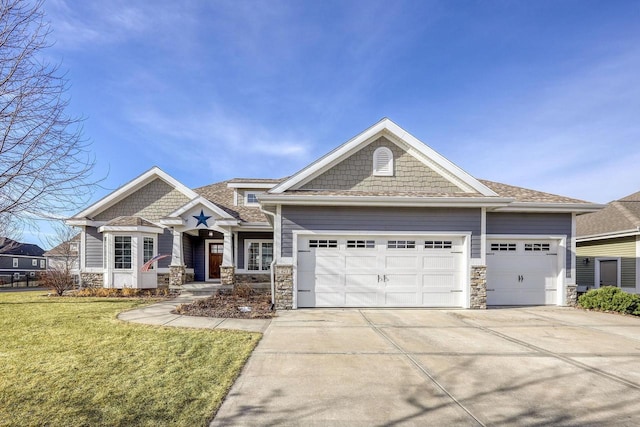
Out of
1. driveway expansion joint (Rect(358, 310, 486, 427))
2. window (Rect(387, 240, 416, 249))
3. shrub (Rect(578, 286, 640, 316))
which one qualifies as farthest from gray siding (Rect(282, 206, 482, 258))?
shrub (Rect(578, 286, 640, 316))

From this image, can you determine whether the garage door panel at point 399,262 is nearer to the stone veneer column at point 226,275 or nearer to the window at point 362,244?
the window at point 362,244

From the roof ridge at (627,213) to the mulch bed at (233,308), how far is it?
15.2 meters

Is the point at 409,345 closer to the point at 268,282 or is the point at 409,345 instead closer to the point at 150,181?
the point at 268,282

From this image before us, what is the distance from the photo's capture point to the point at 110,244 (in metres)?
14.9

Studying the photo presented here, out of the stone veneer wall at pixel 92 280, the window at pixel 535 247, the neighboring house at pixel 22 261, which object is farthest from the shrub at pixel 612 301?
the neighboring house at pixel 22 261

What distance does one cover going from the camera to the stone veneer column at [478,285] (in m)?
10.9

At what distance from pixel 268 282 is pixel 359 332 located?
892 centimetres

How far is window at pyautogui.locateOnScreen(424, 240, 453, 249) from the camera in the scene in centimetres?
1103

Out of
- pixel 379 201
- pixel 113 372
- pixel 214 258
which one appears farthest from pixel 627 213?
pixel 113 372

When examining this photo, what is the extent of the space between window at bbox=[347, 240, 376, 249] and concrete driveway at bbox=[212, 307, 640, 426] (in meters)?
2.95

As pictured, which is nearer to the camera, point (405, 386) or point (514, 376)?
point (405, 386)

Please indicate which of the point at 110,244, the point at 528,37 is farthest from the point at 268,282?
the point at 528,37

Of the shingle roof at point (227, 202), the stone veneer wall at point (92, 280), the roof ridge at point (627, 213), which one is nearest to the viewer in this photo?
the roof ridge at point (627, 213)

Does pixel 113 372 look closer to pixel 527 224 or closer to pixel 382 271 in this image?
pixel 382 271
